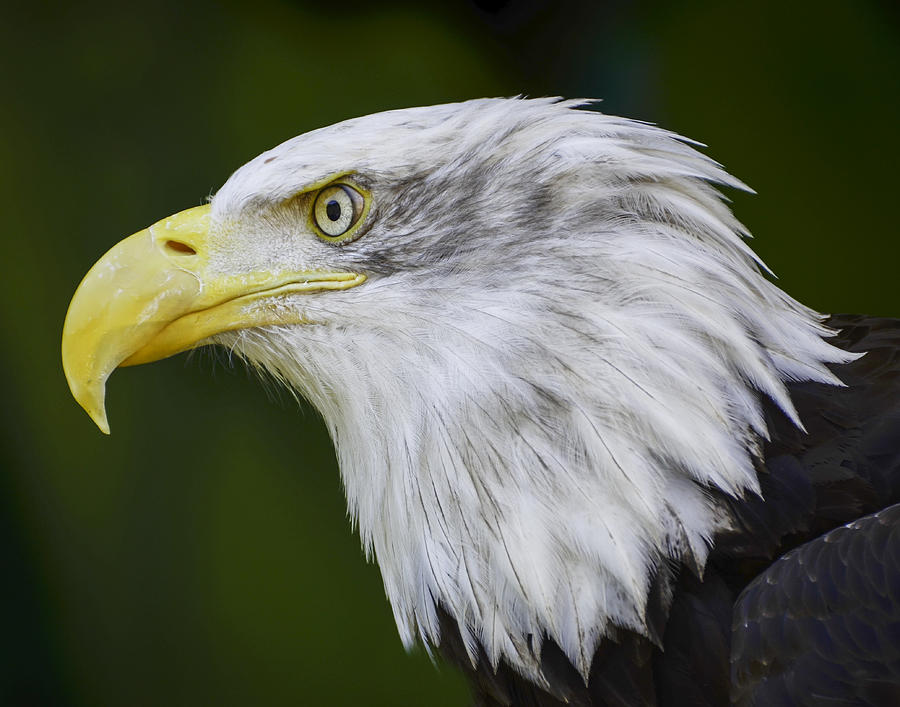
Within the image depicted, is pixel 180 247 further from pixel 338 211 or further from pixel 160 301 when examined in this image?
pixel 338 211

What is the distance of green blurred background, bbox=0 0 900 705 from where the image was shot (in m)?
2.53

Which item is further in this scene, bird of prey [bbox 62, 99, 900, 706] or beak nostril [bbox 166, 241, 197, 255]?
beak nostril [bbox 166, 241, 197, 255]

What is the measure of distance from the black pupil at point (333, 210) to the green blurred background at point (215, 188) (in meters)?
1.61

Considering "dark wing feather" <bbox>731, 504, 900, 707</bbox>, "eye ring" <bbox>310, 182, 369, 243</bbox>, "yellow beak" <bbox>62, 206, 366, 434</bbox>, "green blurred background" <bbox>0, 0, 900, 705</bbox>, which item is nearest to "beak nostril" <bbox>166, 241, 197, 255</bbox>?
"yellow beak" <bbox>62, 206, 366, 434</bbox>

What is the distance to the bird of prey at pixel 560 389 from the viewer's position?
1.00 meters

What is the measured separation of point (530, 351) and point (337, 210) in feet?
1.07

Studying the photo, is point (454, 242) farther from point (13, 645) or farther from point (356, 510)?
point (13, 645)

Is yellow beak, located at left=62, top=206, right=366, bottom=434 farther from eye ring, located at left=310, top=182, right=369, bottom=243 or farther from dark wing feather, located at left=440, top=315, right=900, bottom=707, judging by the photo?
dark wing feather, located at left=440, top=315, right=900, bottom=707

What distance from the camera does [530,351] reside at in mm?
1028

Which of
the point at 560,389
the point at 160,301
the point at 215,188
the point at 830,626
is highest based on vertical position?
the point at 215,188

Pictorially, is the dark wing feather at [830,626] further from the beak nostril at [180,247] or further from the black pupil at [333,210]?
the beak nostril at [180,247]

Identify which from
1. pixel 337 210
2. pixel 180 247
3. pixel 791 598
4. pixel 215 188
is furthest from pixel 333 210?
pixel 215 188

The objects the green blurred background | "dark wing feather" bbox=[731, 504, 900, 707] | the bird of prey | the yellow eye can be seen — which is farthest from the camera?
the green blurred background

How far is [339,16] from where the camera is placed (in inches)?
107
